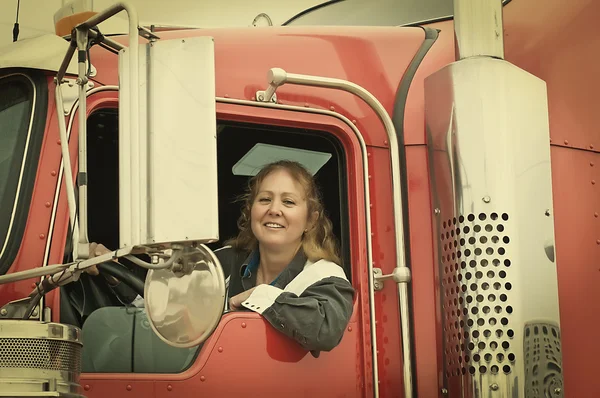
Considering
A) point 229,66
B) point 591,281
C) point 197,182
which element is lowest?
point 591,281

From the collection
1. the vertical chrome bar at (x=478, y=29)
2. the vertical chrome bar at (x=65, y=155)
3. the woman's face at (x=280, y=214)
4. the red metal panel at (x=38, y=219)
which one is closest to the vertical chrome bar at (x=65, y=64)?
the vertical chrome bar at (x=65, y=155)

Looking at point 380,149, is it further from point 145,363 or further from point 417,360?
point 145,363

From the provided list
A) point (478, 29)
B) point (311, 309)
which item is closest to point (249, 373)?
point (311, 309)

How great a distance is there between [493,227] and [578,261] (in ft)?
1.33

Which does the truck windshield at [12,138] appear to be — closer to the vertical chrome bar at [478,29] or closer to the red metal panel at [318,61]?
the red metal panel at [318,61]

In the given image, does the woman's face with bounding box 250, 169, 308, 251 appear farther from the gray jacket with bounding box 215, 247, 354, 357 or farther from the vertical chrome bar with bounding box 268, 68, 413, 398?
the vertical chrome bar with bounding box 268, 68, 413, 398

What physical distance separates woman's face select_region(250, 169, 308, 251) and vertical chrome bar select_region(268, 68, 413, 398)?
0.34 meters

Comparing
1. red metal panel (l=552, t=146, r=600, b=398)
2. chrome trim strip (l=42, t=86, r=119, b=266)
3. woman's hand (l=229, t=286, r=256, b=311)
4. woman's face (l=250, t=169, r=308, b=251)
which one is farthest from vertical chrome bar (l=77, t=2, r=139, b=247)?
red metal panel (l=552, t=146, r=600, b=398)

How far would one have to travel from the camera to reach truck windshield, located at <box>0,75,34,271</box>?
116 inches

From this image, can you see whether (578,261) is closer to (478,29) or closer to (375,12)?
(478,29)

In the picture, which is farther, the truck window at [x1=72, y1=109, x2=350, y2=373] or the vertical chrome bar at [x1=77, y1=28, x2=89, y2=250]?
the truck window at [x1=72, y1=109, x2=350, y2=373]

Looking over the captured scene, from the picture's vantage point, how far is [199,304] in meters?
2.52

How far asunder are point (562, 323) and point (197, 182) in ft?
4.38

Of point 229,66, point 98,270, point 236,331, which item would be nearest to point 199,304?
point 236,331
